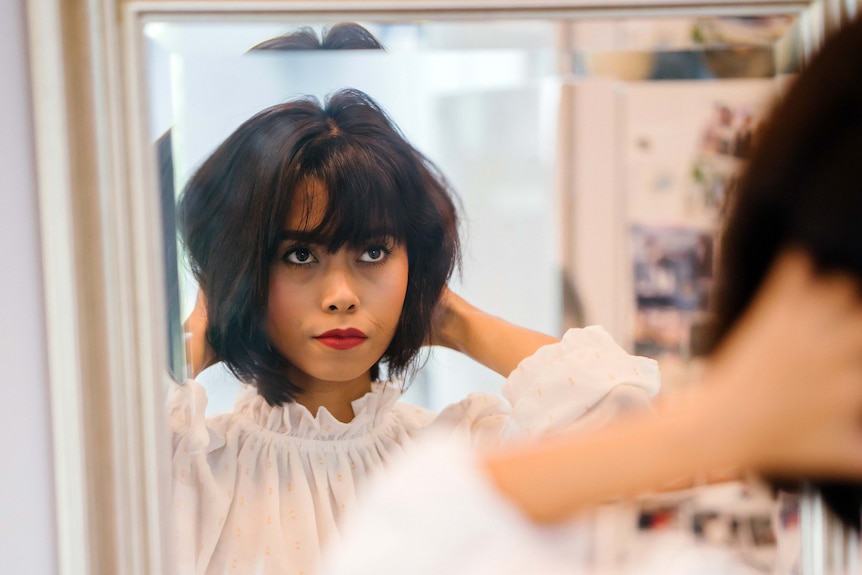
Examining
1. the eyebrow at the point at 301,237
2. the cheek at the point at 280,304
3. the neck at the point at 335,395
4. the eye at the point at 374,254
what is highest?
the eyebrow at the point at 301,237

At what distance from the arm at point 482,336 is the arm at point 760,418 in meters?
0.66

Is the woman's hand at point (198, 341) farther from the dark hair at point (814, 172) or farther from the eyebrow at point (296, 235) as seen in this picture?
the dark hair at point (814, 172)

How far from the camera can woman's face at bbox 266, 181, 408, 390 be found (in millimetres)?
974

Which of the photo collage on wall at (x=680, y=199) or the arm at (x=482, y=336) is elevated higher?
the photo collage on wall at (x=680, y=199)

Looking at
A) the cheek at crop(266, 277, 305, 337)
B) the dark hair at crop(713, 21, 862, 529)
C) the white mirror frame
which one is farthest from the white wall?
the dark hair at crop(713, 21, 862, 529)

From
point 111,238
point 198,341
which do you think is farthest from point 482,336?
point 111,238

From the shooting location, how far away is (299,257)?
3.20ft

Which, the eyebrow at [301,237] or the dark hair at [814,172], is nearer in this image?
the dark hair at [814,172]

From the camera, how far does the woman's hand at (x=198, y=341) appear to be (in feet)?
3.28

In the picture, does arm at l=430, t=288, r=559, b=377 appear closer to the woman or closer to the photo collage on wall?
the woman

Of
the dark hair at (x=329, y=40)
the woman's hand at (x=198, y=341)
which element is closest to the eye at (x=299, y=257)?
the woman's hand at (x=198, y=341)

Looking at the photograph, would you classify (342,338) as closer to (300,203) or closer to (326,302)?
(326,302)

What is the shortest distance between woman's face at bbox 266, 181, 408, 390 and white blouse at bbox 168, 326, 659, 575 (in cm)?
6

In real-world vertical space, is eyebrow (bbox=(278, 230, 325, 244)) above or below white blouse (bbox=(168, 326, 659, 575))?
above
